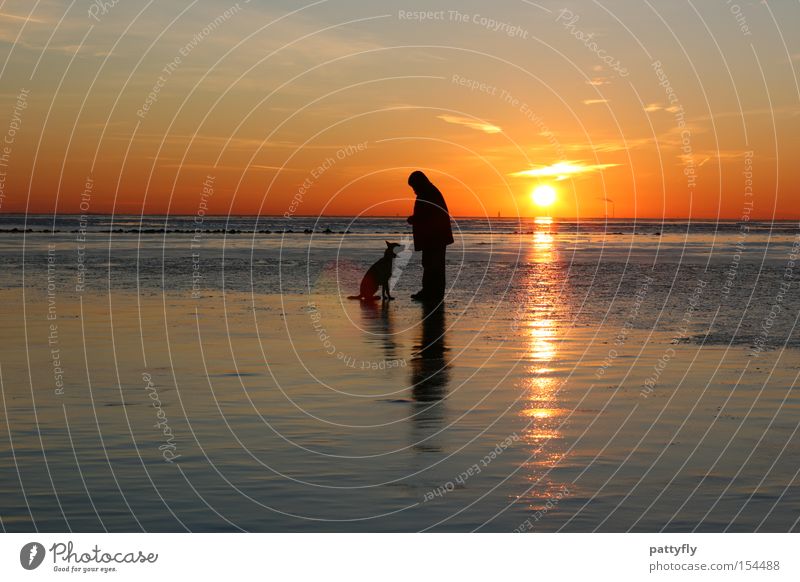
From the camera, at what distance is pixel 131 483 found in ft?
26.8

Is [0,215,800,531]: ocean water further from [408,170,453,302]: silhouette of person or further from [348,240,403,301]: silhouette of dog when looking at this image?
[408,170,453,302]: silhouette of person

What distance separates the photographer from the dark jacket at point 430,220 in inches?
937

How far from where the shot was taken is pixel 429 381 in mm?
13094

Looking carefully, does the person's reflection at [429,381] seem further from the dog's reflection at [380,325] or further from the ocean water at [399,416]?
the dog's reflection at [380,325]

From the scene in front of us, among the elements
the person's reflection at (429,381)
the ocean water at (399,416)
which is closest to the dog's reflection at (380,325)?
the ocean water at (399,416)

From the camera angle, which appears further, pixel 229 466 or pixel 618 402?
pixel 618 402

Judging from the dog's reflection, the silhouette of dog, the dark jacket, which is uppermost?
the dark jacket

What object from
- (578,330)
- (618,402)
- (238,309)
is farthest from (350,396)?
(238,309)

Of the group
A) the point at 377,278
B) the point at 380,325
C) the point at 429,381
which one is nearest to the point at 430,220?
the point at 377,278

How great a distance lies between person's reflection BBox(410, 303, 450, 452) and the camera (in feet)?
33.1

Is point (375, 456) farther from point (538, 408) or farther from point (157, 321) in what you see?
point (157, 321)

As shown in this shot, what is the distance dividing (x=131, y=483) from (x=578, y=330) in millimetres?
11244

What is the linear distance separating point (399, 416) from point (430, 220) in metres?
13.3

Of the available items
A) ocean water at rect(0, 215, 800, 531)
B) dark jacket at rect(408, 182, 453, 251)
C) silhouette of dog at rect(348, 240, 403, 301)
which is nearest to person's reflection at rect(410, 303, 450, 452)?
ocean water at rect(0, 215, 800, 531)
